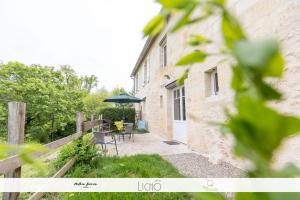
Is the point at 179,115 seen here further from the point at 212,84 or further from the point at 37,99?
the point at 37,99

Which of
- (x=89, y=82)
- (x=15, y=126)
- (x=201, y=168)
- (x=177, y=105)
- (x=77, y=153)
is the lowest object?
(x=201, y=168)

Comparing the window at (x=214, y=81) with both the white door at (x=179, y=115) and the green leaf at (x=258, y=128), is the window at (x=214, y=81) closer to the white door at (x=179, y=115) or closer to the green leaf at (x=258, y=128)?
the white door at (x=179, y=115)

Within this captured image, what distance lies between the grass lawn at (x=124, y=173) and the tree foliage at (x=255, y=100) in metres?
3.06

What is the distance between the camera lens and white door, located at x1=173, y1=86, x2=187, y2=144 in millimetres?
7609

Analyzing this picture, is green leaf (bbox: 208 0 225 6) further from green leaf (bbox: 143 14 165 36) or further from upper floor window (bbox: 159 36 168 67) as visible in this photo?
upper floor window (bbox: 159 36 168 67)

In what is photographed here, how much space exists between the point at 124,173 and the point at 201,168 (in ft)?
5.86

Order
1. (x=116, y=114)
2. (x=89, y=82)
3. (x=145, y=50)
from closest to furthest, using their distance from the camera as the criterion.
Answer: (x=145, y=50) < (x=116, y=114) < (x=89, y=82)

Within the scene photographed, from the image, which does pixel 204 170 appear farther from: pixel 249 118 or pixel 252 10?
pixel 249 118

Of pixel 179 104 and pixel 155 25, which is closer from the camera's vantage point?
pixel 155 25

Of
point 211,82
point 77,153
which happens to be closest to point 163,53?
point 211,82

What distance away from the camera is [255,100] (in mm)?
196

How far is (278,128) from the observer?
0.68ft

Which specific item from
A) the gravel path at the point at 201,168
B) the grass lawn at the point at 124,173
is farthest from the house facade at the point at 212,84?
the grass lawn at the point at 124,173

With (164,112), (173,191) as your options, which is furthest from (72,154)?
(164,112)
